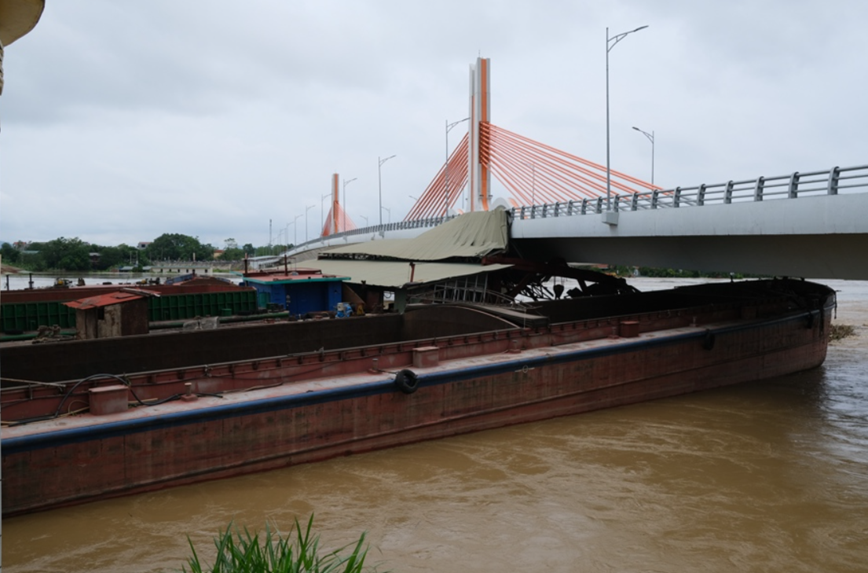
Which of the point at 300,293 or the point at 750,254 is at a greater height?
the point at 750,254

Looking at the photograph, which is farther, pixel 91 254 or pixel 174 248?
pixel 174 248

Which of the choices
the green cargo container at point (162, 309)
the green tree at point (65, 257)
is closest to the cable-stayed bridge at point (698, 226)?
the green cargo container at point (162, 309)

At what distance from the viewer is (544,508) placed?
10.1 meters

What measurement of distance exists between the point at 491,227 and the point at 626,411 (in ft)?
41.8

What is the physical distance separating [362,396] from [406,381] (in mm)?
957

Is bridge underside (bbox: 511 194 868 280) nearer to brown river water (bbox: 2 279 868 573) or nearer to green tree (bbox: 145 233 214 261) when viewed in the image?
brown river water (bbox: 2 279 868 573)

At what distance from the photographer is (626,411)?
1598cm

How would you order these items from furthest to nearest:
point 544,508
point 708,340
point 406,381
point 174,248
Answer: point 174,248 → point 708,340 → point 406,381 → point 544,508

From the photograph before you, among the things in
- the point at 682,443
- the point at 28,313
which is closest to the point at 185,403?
the point at 682,443

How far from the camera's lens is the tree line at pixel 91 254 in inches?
3944

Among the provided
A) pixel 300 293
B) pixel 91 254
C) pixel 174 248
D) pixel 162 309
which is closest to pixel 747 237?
pixel 300 293

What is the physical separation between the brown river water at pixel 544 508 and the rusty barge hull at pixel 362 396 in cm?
35

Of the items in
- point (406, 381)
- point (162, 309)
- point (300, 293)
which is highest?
point (300, 293)

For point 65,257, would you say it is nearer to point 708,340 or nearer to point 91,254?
point 91,254
